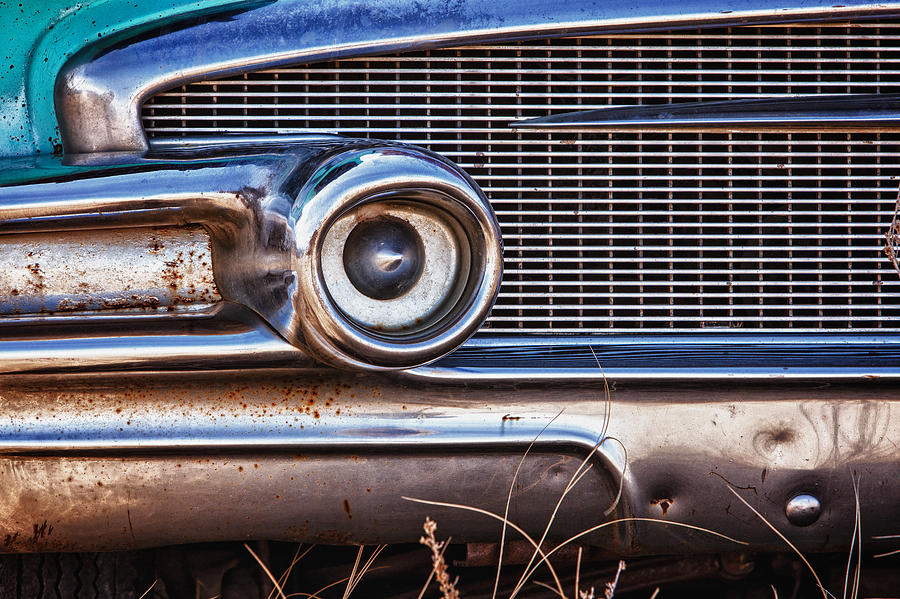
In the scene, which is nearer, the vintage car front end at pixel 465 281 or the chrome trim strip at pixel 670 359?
the vintage car front end at pixel 465 281

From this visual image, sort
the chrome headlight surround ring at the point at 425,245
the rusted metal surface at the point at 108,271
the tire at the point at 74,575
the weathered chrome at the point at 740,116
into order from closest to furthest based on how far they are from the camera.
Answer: the chrome headlight surround ring at the point at 425,245 → the rusted metal surface at the point at 108,271 → the weathered chrome at the point at 740,116 → the tire at the point at 74,575

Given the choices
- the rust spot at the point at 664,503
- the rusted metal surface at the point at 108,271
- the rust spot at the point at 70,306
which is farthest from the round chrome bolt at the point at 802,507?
the rust spot at the point at 70,306

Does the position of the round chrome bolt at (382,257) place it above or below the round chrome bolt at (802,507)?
above

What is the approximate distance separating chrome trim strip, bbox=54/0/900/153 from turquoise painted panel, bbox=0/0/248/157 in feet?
0.09

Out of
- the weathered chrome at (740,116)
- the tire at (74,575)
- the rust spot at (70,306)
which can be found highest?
the weathered chrome at (740,116)

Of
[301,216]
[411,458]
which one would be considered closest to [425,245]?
[301,216]

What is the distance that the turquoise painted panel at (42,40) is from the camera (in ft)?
3.85

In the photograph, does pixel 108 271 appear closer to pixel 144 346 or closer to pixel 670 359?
pixel 144 346

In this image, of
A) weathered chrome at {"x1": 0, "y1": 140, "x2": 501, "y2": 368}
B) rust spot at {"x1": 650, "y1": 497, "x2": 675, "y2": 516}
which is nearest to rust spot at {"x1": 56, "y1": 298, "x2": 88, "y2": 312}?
weathered chrome at {"x1": 0, "y1": 140, "x2": 501, "y2": 368}

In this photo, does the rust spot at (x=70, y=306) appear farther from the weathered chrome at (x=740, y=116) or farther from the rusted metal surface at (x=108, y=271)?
the weathered chrome at (x=740, y=116)

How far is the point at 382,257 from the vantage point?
105 cm

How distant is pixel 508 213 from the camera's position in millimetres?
1254

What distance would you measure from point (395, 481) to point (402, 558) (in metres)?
0.45

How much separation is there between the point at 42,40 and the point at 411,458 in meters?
0.82
